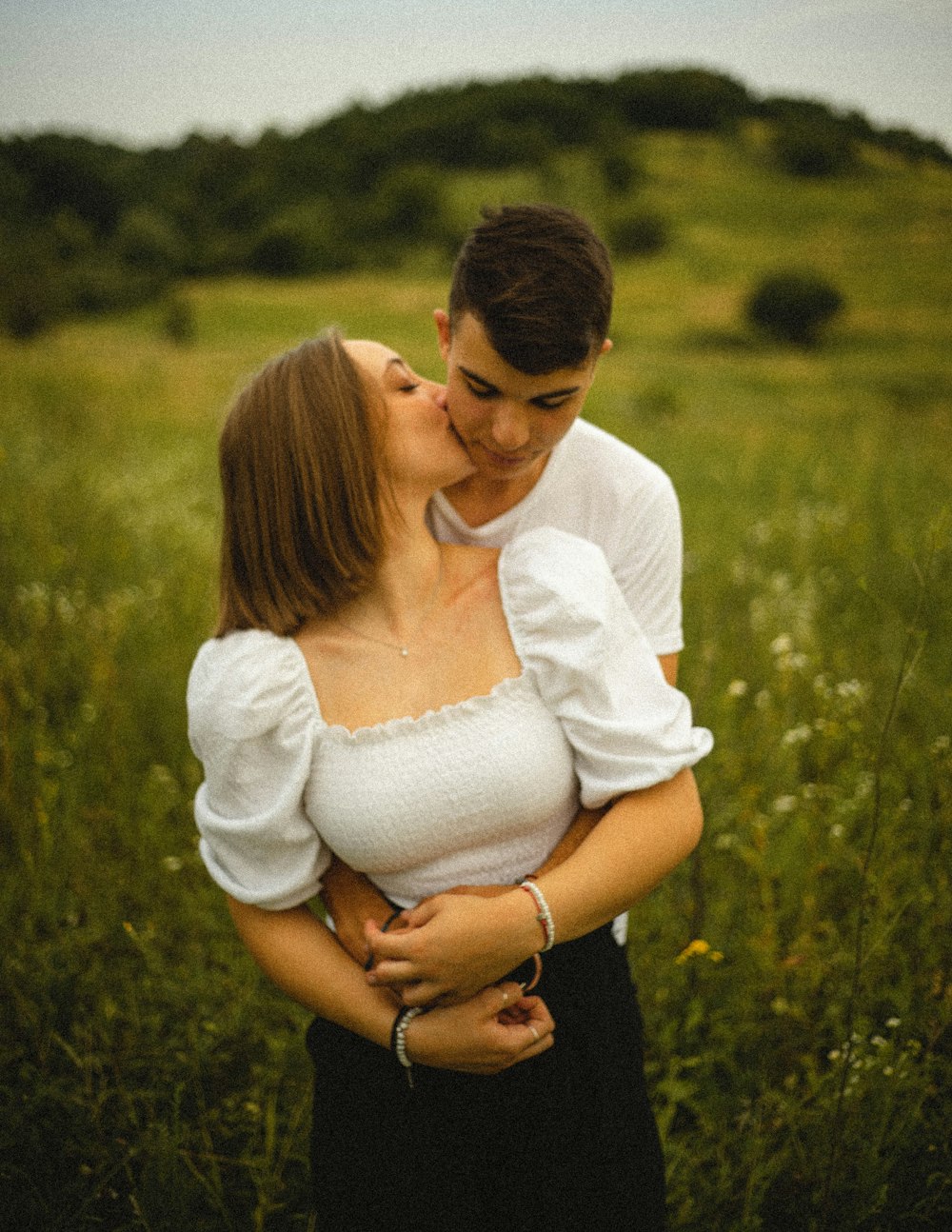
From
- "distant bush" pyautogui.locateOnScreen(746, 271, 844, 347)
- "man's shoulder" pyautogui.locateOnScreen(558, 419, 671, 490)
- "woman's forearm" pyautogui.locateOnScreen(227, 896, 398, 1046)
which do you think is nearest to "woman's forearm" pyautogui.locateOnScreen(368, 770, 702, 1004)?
"woman's forearm" pyautogui.locateOnScreen(227, 896, 398, 1046)

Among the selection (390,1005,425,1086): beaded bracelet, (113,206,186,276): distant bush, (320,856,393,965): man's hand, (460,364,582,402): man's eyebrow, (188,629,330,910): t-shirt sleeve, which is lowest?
(113,206,186,276): distant bush

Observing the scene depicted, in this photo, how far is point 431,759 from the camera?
1.81 m

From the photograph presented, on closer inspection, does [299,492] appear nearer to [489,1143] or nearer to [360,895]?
[360,895]

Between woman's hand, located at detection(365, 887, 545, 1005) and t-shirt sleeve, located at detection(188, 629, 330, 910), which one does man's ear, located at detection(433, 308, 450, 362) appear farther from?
woman's hand, located at detection(365, 887, 545, 1005)

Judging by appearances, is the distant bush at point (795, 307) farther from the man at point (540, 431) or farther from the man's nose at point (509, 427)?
the man's nose at point (509, 427)

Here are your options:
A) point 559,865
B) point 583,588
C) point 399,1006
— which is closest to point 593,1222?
point 399,1006

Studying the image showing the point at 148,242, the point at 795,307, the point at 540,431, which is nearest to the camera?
the point at 540,431

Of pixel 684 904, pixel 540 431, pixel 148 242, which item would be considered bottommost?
pixel 148 242

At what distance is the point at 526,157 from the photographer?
58469 mm

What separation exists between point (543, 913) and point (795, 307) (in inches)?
1192

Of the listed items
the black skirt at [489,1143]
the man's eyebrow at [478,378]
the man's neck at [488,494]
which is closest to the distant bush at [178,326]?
the man's neck at [488,494]

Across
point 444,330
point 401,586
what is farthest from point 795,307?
point 401,586

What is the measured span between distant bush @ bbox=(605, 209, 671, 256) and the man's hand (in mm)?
42705

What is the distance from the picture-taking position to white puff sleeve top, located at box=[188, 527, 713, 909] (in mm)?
1800
